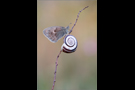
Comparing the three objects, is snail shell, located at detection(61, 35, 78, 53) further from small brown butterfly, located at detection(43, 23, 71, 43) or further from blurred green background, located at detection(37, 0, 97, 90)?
blurred green background, located at detection(37, 0, 97, 90)

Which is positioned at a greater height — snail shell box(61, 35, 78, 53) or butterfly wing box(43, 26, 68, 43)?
butterfly wing box(43, 26, 68, 43)

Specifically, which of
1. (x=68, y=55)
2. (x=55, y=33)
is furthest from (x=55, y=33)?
(x=68, y=55)

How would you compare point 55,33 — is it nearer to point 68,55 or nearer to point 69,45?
point 69,45

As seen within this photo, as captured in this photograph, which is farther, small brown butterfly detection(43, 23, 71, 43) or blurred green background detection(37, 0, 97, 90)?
blurred green background detection(37, 0, 97, 90)

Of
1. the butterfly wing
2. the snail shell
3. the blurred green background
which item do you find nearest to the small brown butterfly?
the butterfly wing

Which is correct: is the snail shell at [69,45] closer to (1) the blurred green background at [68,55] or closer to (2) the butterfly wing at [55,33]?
(2) the butterfly wing at [55,33]

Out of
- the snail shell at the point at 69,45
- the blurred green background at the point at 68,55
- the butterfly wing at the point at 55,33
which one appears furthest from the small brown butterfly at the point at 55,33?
the blurred green background at the point at 68,55
